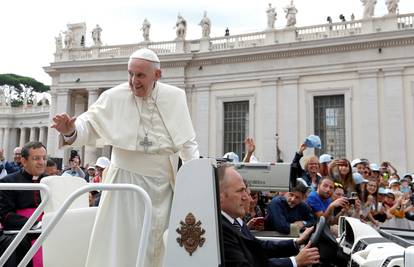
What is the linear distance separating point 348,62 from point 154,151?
23.6 m

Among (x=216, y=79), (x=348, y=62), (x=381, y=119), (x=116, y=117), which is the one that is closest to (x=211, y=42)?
(x=216, y=79)

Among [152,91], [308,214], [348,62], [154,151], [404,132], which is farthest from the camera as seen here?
[348,62]

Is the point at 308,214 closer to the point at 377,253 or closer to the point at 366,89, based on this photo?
the point at 377,253

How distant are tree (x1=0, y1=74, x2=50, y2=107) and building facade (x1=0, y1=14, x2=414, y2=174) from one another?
51791mm

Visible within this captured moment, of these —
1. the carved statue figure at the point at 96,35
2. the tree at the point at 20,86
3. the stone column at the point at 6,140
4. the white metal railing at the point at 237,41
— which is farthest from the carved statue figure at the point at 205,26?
the tree at the point at 20,86

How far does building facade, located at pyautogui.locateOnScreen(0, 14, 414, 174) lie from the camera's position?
933 inches

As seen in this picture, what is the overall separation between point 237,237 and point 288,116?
24007mm

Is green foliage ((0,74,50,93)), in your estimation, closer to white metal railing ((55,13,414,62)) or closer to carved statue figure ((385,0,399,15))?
white metal railing ((55,13,414,62))

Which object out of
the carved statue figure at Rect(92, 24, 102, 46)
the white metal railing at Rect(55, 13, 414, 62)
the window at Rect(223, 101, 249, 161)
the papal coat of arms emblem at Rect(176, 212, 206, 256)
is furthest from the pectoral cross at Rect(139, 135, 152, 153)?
the carved statue figure at Rect(92, 24, 102, 46)

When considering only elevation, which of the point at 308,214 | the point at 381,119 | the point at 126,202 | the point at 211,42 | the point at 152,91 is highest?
the point at 211,42

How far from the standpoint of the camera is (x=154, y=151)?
3619 millimetres

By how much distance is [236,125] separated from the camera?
28547mm

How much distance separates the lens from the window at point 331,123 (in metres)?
25.4

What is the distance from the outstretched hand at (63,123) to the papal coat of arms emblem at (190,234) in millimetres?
1352
